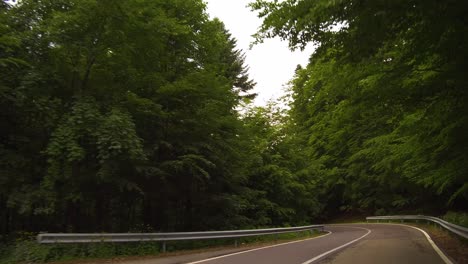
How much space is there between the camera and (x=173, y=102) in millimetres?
16688

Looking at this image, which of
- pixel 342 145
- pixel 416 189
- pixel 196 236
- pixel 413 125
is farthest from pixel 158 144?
pixel 416 189

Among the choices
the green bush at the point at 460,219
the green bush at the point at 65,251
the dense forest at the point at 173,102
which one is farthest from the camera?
the green bush at the point at 460,219

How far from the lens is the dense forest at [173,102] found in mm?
7414

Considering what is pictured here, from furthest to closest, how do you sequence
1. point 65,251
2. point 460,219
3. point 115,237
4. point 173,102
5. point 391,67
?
point 460,219 < point 173,102 < point 115,237 < point 65,251 < point 391,67

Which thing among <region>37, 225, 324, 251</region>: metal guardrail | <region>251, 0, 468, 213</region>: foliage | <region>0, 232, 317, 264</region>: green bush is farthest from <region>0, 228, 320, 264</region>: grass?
<region>251, 0, 468, 213</region>: foliage

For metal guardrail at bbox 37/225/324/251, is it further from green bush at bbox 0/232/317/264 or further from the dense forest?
the dense forest

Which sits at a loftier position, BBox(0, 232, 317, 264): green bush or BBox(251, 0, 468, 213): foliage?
BBox(251, 0, 468, 213): foliage

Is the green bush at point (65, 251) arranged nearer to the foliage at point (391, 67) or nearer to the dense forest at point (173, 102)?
the dense forest at point (173, 102)

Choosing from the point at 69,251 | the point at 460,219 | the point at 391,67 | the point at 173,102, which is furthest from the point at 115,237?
the point at 460,219

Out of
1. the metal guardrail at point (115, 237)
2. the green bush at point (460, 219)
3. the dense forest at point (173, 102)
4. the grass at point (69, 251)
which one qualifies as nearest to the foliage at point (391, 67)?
the dense forest at point (173, 102)

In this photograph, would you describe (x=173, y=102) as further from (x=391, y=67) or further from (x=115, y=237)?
(x=391, y=67)

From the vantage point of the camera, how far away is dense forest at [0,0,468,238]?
7.41m

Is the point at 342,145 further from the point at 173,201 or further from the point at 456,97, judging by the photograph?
the point at 173,201

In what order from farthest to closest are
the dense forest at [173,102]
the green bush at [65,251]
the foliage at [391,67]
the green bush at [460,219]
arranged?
the green bush at [460,219]
the green bush at [65,251]
the dense forest at [173,102]
the foliage at [391,67]
